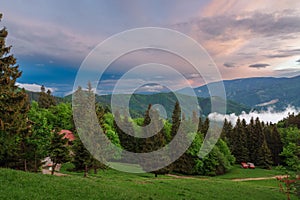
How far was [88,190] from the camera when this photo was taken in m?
19.7

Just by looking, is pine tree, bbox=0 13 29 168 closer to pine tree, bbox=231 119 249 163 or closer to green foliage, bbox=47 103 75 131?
green foliage, bbox=47 103 75 131

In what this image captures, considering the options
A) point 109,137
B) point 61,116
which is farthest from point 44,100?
point 109,137

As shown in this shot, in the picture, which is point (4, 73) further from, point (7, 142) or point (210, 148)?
point (210, 148)

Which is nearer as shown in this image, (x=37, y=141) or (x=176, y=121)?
(x=37, y=141)

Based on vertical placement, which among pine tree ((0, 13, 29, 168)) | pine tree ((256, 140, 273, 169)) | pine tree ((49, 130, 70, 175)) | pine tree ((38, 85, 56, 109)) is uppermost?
pine tree ((38, 85, 56, 109))

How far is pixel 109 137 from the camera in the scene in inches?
2235

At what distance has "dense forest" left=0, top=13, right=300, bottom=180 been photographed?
23594 millimetres

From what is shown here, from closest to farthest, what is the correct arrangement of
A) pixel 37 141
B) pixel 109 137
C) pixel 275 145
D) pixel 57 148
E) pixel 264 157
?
1. pixel 37 141
2. pixel 57 148
3. pixel 109 137
4. pixel 264 157
5. pixel 275 145

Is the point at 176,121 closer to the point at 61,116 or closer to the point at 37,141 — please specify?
the point at 61,116

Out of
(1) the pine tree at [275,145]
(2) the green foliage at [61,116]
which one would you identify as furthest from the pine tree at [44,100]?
(1) the pine tree at [275,145]

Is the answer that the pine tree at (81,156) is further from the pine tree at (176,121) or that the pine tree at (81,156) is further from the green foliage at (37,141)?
the pine tree at (176,121)

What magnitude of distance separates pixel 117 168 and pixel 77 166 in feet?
59.1

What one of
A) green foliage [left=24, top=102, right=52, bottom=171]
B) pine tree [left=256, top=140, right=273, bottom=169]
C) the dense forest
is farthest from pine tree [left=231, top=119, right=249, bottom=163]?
green foliage [left=24, top=102, right=52, bottom=171]

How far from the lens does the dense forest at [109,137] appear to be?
23594 millimetres
